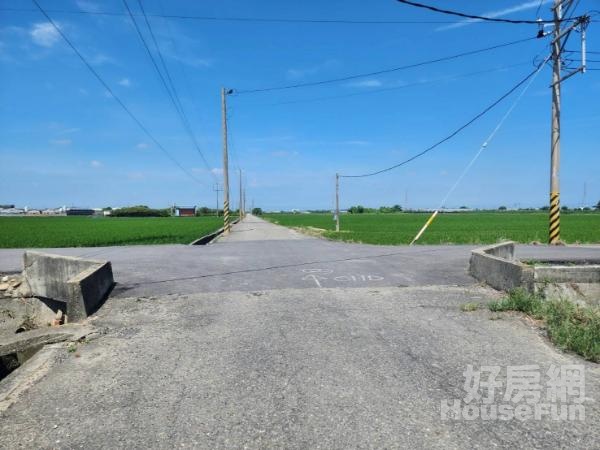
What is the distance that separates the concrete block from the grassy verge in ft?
21.0

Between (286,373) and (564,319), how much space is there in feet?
13.6

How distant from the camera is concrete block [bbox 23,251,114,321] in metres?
6.65

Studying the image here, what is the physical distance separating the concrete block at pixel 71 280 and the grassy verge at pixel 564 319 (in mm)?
6389

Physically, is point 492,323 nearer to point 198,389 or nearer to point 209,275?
point 198,389

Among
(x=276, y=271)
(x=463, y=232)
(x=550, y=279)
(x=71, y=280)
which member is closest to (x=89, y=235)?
(x=276, y=271)

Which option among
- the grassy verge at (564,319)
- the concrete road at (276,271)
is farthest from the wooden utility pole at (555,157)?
the grassy verge at (564,319)

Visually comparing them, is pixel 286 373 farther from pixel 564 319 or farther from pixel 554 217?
pixel 554 217

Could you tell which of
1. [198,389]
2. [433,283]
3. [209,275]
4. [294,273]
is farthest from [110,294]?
[433,283]

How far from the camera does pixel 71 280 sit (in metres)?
6.94

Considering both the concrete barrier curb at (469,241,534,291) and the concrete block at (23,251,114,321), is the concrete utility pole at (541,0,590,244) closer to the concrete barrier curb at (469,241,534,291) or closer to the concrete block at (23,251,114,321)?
the concrete barrier curb at (469,241,534,291)

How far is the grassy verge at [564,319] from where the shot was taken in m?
4.95

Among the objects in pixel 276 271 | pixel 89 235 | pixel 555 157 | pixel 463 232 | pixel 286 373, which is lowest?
pixel 463 232

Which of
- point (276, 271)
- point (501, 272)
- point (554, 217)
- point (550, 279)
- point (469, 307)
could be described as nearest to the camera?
point (469, 307)

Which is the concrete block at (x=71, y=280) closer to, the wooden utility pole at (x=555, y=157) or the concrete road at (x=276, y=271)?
the concrete road at (x=276, y=271)
